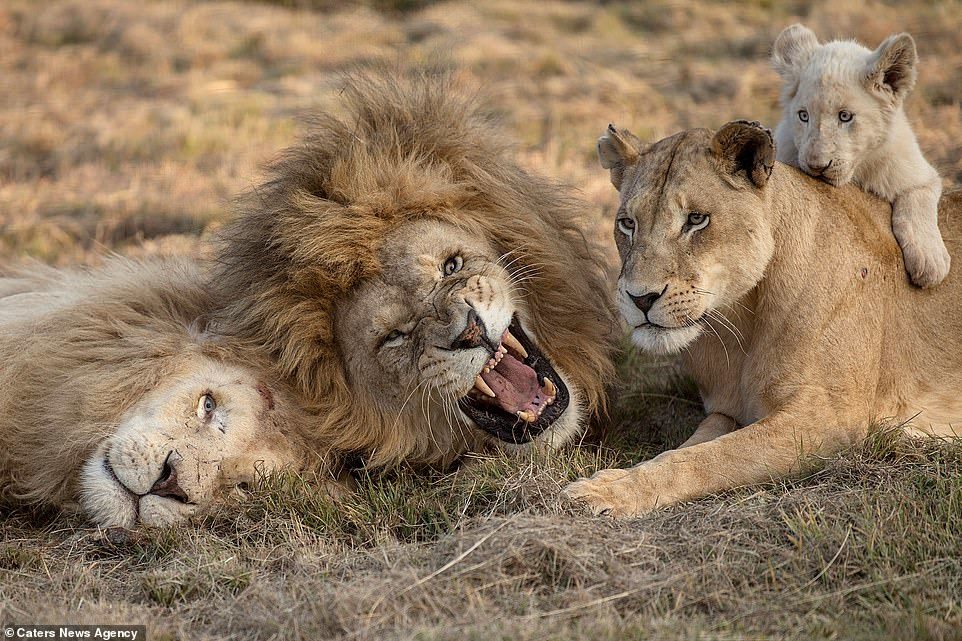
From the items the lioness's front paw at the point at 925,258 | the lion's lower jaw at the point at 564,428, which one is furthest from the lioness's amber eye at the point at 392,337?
the lioness's front paw at the point at 925,258

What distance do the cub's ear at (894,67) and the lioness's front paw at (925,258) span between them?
0.52 metres

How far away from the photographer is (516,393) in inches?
153

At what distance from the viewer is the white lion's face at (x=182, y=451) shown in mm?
3539

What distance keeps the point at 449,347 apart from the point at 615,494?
689 millimetres

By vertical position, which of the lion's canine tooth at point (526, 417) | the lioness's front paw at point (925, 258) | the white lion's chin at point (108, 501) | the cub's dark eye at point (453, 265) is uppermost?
the lioness's front paw at point (925, 258)

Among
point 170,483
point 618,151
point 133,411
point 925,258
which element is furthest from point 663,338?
point 133,411

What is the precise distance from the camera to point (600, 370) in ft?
13.5

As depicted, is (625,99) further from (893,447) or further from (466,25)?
(893,447)

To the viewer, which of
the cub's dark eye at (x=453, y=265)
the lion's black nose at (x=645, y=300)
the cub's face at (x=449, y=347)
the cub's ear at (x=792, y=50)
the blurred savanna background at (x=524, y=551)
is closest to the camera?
the blurred savanna background at (x=524, y=551)

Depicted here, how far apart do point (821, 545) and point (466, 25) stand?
9.96 meters

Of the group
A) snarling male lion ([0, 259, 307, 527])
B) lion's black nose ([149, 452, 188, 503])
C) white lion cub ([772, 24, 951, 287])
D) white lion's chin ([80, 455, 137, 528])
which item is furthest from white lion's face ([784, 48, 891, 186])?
white lion's chin ([80, 455, 137, 528])

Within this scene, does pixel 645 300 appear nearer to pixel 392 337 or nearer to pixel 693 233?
pixel 693 233

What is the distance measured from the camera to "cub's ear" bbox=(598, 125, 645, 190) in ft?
12.9

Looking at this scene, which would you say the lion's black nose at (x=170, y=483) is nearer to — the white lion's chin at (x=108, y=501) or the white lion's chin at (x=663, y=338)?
the white lion's chin at (x=108, y=501)
